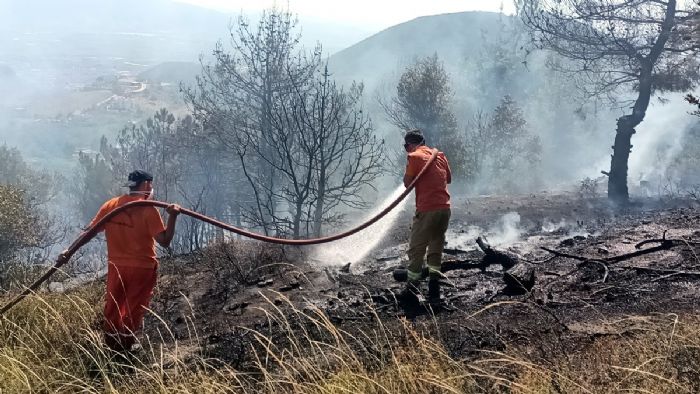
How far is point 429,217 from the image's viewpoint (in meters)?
5.34

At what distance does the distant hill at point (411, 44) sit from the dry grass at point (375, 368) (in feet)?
191

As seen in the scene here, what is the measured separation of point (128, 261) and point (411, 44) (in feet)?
246

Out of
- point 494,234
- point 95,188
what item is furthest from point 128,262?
point 95,188

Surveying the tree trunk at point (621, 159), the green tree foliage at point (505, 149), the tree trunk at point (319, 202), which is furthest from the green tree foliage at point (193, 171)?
the tree trunk at point (621, 159)

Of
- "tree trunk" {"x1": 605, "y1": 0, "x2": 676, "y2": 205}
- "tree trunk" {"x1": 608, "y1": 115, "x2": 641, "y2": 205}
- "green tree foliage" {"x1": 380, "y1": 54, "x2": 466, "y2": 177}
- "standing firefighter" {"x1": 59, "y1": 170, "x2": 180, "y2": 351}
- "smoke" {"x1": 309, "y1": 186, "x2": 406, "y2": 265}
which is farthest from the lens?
"green tree foliage" {"x1": 380, "y1": 54, "x2": 466, "y2": 177}

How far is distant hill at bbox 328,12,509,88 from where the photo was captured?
6562cm

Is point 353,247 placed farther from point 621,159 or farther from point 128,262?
point 621,159

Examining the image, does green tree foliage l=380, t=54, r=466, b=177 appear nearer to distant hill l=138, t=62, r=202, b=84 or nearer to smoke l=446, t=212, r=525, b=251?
smoke l=446, t=212, r=525, b=251

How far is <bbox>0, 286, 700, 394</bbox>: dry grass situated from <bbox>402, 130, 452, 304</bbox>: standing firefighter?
1.13m

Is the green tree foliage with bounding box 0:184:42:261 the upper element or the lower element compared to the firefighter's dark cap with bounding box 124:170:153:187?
lower

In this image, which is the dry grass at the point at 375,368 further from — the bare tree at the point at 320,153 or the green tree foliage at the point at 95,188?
the green tree foliage at the point at 95,188

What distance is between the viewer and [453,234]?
1093 centimetres

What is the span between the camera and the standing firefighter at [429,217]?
533 cm

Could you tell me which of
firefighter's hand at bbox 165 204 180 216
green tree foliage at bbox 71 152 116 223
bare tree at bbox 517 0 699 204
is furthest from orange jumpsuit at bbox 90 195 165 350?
green tree foliage at bbox 71 152 116 223
